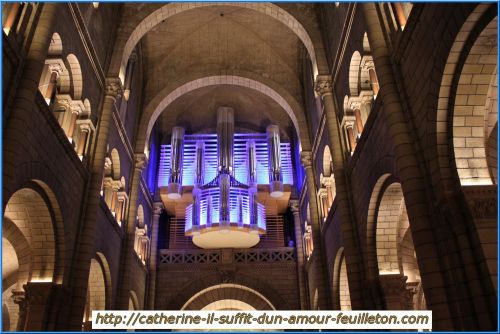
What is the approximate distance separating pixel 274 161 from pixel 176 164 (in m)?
5.11

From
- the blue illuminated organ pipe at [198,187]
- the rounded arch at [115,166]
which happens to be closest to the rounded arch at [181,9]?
the rounded arch at [115,166]

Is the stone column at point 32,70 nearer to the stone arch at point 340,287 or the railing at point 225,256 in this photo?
the stone arch at point 340,287

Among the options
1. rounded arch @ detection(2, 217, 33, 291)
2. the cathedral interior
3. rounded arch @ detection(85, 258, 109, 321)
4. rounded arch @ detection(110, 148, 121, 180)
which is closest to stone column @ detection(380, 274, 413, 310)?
the cathedral interior

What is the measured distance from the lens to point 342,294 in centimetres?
1552

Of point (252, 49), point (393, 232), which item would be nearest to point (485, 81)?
point (393, 232)

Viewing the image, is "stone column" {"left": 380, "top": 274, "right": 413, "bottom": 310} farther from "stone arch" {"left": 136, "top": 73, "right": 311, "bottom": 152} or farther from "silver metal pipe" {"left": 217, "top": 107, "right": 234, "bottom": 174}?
"silver metal pipe" {"left": 217, "top": 107, "right": 234, "bottom": 174}

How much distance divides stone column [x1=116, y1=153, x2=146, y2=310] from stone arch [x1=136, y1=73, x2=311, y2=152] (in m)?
0.81

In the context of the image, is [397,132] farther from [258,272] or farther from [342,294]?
[258,272]

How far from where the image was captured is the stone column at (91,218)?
11461mm

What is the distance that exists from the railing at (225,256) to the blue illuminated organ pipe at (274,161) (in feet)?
9.67

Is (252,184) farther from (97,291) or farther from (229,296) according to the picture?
(97,291)

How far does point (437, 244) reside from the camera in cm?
770

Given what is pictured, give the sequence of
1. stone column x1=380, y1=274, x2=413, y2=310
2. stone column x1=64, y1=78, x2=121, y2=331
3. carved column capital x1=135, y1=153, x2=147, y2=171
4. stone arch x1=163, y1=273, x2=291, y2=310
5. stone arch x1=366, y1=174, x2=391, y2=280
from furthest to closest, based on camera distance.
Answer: stone arch x1=163, y1=273, x2=291, y2=310 < carved column capital x1=135, y1=153, x2=147, y2=171 < stone column x1=64, y1=78, x2=121, y2=331 < stone arch x1=366, y1=174, x2=391, y2=280 < stone column x1=380, y1=274, x2=413, y2=310

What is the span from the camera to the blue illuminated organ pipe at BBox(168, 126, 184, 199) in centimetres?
2300
